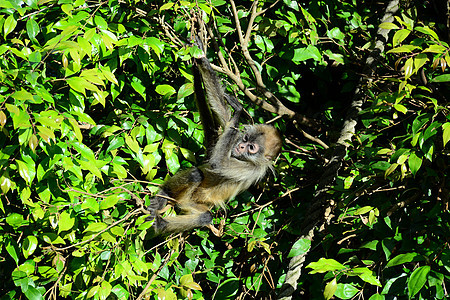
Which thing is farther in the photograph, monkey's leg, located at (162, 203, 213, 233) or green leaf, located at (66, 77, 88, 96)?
monkey's leg, located at (162, 203, 213, 233)

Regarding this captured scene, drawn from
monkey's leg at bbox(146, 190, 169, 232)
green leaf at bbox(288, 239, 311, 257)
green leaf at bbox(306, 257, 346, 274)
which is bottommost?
green leaf at bbox(288, 239, 311, 257)

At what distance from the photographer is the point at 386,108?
3092 mm

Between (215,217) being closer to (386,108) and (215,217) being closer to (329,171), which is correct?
(329,171)

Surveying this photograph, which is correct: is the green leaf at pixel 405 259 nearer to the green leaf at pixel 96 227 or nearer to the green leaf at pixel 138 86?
the green leaf at pixel 96 227

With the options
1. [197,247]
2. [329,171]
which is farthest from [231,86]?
[197,247]

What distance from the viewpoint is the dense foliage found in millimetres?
2646

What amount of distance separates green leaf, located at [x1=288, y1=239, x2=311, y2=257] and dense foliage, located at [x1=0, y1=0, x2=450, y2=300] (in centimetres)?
→ 1

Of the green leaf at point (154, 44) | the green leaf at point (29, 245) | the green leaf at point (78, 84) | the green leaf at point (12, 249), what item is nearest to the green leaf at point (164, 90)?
the green leaf at point (154, 44)

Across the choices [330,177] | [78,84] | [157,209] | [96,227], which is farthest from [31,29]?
[330,177]

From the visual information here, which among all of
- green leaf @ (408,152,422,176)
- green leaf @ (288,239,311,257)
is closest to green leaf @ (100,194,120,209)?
green leaf @ (288,239,311,257)

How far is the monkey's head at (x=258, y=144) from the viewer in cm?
403

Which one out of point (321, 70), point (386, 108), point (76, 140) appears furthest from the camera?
point (321, 70)

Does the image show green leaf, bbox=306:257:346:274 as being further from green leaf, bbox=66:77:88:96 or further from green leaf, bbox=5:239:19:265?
green leaf, bbox=5:239:19:265

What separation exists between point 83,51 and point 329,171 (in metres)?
2.10
